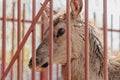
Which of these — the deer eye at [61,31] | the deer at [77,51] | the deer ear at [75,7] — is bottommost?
the deer at [77,51]

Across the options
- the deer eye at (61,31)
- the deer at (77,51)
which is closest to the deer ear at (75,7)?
the deer at (77,51)

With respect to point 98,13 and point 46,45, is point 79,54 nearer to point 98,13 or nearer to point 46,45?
point 46,45

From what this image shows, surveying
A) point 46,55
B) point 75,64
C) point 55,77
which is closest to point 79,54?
point 75,64

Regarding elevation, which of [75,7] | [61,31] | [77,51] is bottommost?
[77,51]

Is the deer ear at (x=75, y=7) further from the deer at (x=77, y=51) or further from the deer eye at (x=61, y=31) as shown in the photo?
the deer eye at (x=61, y=31)

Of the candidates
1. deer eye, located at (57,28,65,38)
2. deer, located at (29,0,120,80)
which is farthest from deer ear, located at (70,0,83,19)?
deer eye, located at (57,28,65,38)

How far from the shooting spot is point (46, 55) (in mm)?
2459

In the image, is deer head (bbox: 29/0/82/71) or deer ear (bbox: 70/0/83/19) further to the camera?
deer head (bbox: 29/0/82/71)

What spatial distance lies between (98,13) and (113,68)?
7.15ft

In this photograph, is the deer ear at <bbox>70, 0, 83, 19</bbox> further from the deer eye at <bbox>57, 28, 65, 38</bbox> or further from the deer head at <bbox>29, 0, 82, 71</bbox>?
the deer eye at <bbox>57, 28, 65, 38</bbox>

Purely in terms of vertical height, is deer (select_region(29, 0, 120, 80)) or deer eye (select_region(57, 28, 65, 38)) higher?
deer eye (select_region(57, 28, 65, 38))

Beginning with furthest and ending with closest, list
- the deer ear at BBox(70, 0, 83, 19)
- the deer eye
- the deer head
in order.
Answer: the deer eye < the deer head < the deer ear at BBox(70, 0, 83, 19)

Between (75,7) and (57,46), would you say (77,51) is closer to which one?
(57,46)

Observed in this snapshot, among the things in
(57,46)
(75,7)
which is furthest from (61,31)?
A: (75,7)
